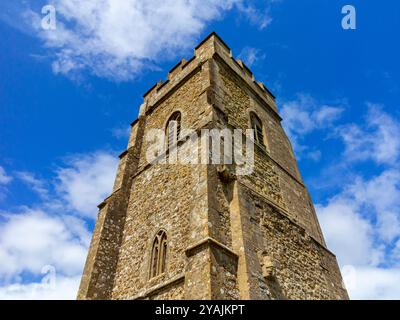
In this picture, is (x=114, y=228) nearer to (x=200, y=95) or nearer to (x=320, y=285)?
(x=200, y=95)

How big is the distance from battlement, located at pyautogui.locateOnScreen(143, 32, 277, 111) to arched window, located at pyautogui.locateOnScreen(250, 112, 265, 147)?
2.17 m

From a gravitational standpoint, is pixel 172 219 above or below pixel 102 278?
above

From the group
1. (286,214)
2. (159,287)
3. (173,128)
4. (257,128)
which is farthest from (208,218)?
(257,128)

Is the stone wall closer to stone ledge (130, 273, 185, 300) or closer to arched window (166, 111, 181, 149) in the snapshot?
stone ledge (130, 273, 185, 300)

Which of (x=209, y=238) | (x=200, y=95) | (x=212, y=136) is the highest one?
(x=200, y=95)

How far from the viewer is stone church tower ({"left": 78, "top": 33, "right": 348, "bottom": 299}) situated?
7.05 meters

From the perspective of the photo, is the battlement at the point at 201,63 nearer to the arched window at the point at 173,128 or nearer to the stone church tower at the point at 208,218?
the stone church tower at the point at 208,218

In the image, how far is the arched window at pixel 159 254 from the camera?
820 centimetres

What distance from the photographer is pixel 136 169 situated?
12.4 m

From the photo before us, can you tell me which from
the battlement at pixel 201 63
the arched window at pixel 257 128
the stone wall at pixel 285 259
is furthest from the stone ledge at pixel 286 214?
the battlement at pixel 201 63

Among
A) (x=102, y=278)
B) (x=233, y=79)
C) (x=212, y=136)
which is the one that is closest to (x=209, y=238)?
(x=212, y=136)

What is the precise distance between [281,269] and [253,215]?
5.16ft

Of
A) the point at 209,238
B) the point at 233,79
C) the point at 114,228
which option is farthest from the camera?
the point at 233,79

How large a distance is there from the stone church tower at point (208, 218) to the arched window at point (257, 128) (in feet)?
0.28
